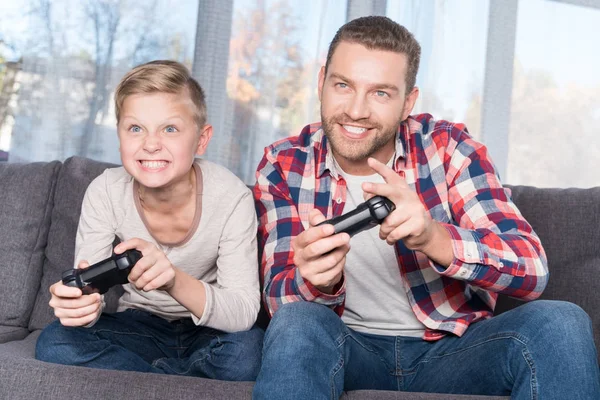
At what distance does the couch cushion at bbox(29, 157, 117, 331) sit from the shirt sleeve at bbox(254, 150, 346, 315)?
1.56ft

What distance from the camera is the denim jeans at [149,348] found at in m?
1.34

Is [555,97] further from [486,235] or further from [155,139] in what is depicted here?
[155,139]

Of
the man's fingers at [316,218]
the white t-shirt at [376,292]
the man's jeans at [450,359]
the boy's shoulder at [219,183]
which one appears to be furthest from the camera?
the boy's shoulder at [219,183]

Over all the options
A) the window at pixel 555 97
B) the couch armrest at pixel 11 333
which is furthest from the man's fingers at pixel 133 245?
the window at pixel 555 97

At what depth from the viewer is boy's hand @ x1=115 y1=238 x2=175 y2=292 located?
1240mm

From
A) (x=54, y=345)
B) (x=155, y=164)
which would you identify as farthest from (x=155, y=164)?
(x=54, y=345)

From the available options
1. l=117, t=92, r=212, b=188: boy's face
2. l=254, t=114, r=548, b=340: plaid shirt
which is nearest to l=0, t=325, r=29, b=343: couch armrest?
l=117, t=92, r=212, b=188: boy's face

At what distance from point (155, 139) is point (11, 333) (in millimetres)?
598

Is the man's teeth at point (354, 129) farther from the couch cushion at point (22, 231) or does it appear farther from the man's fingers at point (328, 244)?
the couch cushion at point (22, 231)

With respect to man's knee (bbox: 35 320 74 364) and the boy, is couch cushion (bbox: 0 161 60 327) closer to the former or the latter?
the boy

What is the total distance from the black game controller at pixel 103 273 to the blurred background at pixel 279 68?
125 cm

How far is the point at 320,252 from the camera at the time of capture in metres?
1.17

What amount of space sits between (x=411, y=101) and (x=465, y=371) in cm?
65

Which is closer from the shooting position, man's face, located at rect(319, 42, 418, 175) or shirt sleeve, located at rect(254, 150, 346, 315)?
shirt sleeve, located at rect(254, 150, 346, 315)
